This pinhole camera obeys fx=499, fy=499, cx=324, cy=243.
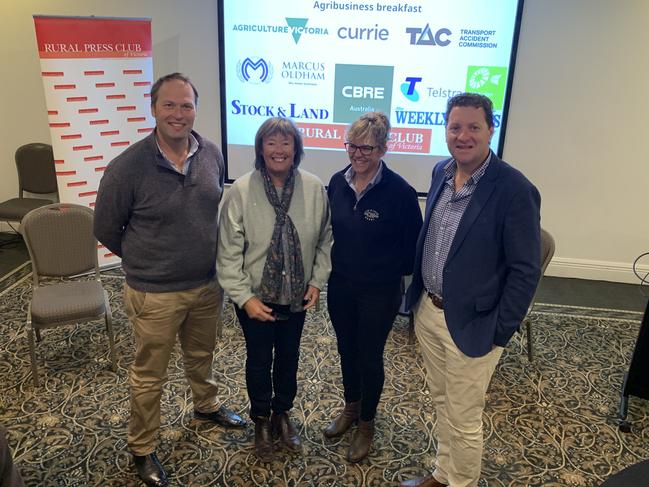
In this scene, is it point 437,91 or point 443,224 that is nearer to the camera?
point 443,224

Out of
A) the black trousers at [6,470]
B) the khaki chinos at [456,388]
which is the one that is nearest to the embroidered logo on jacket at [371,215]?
the khaki chinos at [456,388]

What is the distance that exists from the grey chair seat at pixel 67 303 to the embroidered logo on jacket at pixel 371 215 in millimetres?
1730

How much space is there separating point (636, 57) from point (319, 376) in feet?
11.6

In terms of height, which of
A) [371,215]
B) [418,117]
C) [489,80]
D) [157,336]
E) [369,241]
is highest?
[489,80]

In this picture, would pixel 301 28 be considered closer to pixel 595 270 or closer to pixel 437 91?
pixel 437 91

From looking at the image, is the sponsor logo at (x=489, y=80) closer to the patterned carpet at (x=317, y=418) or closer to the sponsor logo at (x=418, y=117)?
the sponsor logo at (x=418, y=117)

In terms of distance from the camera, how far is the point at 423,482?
206cm

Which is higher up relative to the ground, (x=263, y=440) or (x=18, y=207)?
(x=18, y=207)

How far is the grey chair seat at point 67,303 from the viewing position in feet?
8.79

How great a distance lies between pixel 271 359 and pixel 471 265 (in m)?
0.98

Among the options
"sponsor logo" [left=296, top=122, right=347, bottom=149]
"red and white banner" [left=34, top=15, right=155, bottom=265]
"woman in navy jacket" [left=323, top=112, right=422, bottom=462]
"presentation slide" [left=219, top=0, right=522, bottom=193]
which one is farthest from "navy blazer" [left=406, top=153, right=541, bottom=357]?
"red and white banner" [left=34, top=15, right=155, bottom=265]

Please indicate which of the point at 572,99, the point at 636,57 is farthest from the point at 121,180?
the point at 636,57

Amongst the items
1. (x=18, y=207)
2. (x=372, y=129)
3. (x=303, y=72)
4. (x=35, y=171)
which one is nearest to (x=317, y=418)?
(x=372, y=129)

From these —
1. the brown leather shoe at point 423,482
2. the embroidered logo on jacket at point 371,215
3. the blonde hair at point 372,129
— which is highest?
the blonde hair at point 372,129
